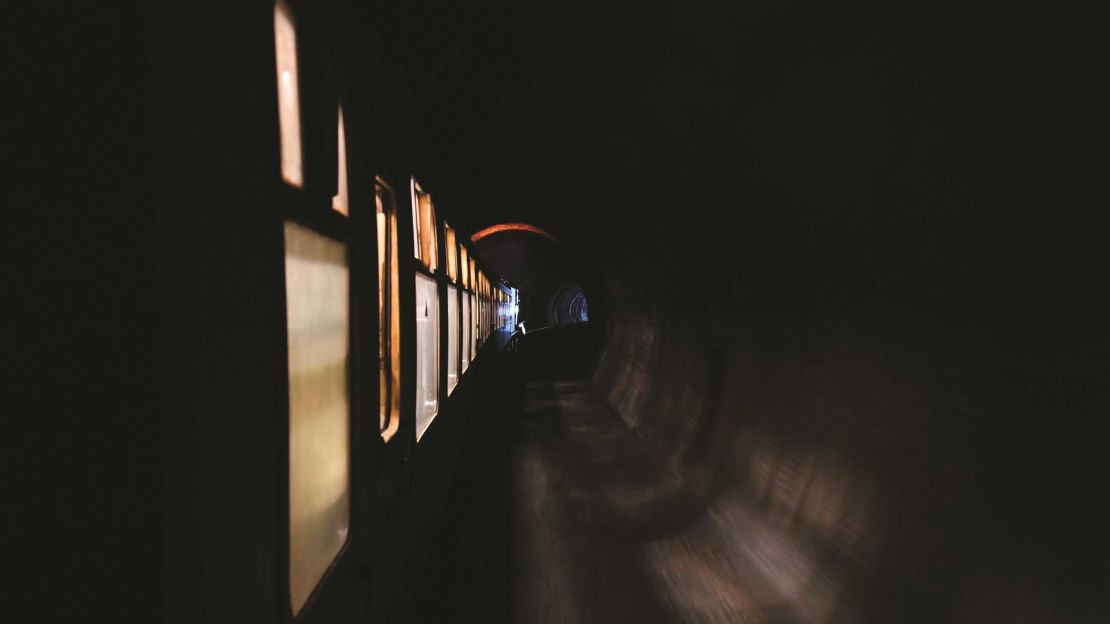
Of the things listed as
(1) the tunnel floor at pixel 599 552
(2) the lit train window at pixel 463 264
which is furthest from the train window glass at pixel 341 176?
(2) the lit train window at pixel 463 264

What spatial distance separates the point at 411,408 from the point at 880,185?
3178 millimetres

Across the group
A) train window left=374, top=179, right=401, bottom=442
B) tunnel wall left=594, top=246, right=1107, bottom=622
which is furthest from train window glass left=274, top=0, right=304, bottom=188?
tunnel wall left=594, top=246, right=1107, bottom=622

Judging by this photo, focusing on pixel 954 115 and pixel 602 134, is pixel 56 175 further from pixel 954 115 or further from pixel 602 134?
pixel 602 134

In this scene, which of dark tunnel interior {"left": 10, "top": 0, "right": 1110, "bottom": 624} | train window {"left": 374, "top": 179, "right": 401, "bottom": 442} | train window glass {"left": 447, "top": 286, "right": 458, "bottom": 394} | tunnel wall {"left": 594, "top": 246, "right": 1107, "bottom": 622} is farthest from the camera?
train window glass {"left": 447, "top": 286, "right": 458, "bottom": 394}

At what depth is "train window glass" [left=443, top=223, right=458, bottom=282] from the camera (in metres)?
6.75

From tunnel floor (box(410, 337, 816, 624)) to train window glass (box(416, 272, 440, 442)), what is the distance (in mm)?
1127

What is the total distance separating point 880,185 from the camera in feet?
10.4

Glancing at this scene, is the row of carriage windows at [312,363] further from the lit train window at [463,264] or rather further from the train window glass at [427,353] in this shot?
the lit train window at [463,264]

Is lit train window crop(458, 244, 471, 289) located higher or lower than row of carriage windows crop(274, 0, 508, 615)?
higher

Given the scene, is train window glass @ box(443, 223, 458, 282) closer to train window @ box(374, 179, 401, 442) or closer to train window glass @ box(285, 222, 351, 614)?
train window @ box(374, 179, 401, 442)

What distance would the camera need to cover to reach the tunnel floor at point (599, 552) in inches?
145

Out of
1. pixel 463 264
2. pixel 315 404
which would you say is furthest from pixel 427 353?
pixel 463 264

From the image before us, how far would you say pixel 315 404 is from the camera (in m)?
1.92

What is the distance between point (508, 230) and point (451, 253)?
9499mm
